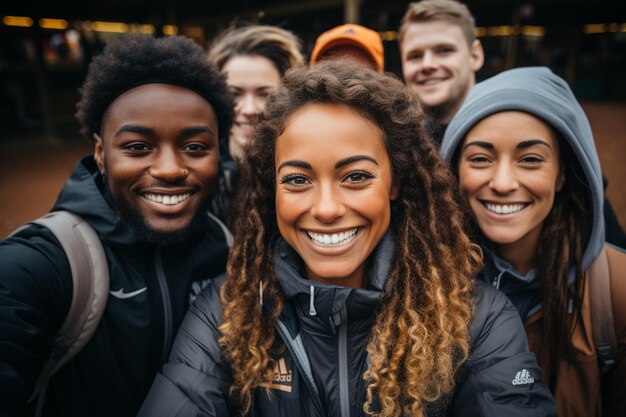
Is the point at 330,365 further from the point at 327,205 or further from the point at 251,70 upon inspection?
the point at 251,70

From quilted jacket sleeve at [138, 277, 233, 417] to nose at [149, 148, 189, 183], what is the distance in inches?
24.5

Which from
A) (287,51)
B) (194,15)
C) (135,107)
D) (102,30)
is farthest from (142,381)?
(102,30)

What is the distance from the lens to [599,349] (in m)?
1.96

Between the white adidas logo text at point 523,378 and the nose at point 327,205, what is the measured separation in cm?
87

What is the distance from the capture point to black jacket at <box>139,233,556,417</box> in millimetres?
1529

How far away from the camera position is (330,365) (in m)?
1.62

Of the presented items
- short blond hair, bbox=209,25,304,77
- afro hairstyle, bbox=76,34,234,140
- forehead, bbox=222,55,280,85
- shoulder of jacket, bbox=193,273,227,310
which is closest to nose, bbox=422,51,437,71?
short blond hair, bbox=209,25,304,77

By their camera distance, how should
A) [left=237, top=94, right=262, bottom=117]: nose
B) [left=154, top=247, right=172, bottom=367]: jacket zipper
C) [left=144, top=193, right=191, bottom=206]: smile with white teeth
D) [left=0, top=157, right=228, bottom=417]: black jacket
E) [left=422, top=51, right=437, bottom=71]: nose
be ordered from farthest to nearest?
[left=422, top=51, right=437, bottom=71]: nose < [left=237, top=94, right=262, bottom=117]: nose < [left=144, top=193, right=191, bottom=206]: smile with white teeth < [left=154, top=247, right=172, bottom=367]: jacket zipper < [left=0, top=157, right=228, bottom=417]: black jacket

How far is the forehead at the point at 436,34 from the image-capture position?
3.45 m

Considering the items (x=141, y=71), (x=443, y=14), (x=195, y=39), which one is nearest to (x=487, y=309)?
(x=141, y=71)

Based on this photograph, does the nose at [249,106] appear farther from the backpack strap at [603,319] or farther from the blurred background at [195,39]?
the blurred background at [195,39]

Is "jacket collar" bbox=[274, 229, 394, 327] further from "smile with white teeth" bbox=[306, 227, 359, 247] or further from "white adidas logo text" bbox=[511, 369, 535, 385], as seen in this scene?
"white adidas logo text" bbox=[511, 369, 535, 385]

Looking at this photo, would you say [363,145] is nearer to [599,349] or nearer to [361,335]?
[361,335]

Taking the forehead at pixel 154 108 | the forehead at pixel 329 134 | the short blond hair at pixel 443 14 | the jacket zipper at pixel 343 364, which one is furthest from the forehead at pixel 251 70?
the jacket zipper at pixel 343 364
